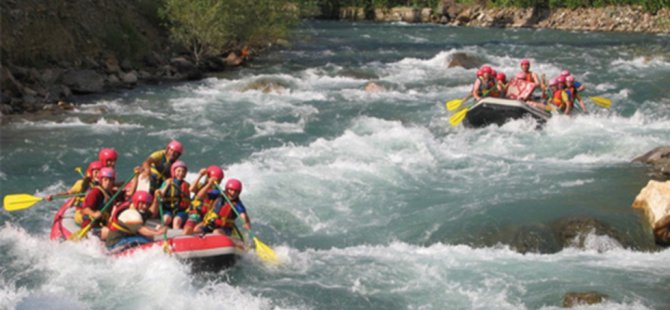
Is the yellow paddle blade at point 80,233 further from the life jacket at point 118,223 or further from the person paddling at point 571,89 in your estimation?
the person paddling at point 571,89

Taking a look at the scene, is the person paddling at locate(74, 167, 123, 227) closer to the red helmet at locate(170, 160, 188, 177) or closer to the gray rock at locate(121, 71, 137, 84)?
the red helmet at locate(170, 160, 188, 177)

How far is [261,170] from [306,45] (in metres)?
20.4

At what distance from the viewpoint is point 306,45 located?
32.3 meters

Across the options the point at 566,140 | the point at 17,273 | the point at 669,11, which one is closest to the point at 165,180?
the point at 17,273

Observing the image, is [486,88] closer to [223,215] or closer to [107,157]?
[223,215]

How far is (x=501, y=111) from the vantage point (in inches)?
595

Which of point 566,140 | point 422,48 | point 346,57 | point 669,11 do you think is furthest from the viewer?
point 669,11

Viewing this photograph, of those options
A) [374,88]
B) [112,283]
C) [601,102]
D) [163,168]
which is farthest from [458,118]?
[112,283]

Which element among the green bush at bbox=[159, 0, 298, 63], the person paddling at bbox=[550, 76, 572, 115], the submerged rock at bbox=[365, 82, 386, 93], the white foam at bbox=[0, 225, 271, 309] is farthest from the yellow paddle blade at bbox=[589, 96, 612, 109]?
the green bush at bbox=[159, 0, 298, 63]

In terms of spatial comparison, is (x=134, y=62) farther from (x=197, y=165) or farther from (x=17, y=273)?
(x=17, y=273)

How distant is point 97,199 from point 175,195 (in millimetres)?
862

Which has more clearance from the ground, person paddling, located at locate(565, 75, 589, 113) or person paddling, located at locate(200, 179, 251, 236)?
person paddling, located at locate(200, 179, 251, 236)

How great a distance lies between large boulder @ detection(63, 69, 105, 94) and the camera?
61.6 feet

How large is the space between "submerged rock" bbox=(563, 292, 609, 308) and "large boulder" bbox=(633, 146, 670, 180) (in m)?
4.78
